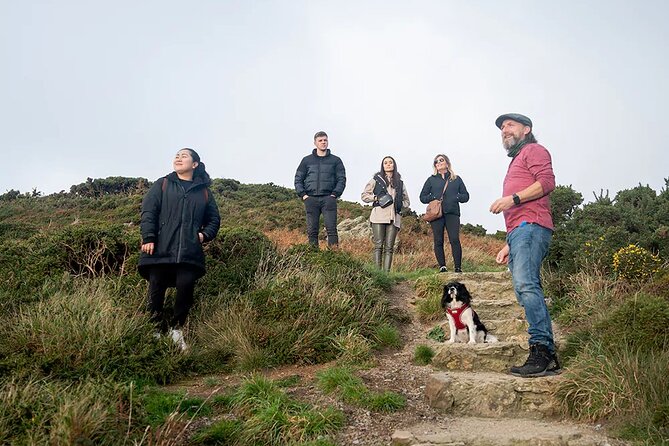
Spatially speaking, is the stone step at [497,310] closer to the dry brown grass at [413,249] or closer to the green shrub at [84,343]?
the dry brown grass at [413,249]

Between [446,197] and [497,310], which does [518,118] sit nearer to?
[497,310]

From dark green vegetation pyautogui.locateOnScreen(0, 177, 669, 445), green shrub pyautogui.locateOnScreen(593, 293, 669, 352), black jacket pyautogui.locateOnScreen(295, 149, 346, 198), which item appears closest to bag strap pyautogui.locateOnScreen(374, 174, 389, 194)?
black jacket pyautogui.locateOnScreen(295, 149, 346, 198)

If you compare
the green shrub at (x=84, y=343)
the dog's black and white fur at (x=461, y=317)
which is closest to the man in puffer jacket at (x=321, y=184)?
the dog's black and white fur at (x=461, y=317)

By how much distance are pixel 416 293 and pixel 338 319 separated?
2.56m

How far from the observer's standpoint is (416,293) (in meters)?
9.07

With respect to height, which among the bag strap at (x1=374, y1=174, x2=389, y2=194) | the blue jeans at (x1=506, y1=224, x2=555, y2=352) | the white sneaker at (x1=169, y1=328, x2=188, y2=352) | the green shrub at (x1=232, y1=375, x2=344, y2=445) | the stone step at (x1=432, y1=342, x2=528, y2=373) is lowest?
the green shrub at (x1=232, y1=375, x2=344, y2=445)

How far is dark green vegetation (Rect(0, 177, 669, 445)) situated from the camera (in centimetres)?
418

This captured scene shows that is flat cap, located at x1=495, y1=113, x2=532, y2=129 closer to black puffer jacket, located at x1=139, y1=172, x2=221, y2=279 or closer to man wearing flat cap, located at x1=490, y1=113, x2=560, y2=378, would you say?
man wearing flat cap, located at x1=490, y1=113, x2=560, y2=378

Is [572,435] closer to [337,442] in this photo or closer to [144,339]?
[337,442]

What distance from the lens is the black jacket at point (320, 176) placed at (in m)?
9.67

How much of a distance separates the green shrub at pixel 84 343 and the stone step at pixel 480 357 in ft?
9.17

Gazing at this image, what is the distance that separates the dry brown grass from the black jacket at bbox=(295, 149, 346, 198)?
74.6 inches

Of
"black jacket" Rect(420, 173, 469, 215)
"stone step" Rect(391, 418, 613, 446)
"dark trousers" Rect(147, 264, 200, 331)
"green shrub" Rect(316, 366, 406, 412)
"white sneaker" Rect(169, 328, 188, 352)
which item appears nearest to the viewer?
"stone step" Rect(391, 418, 613, 446)

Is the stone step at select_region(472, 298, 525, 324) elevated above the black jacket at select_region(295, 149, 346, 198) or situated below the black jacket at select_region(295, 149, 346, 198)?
below
